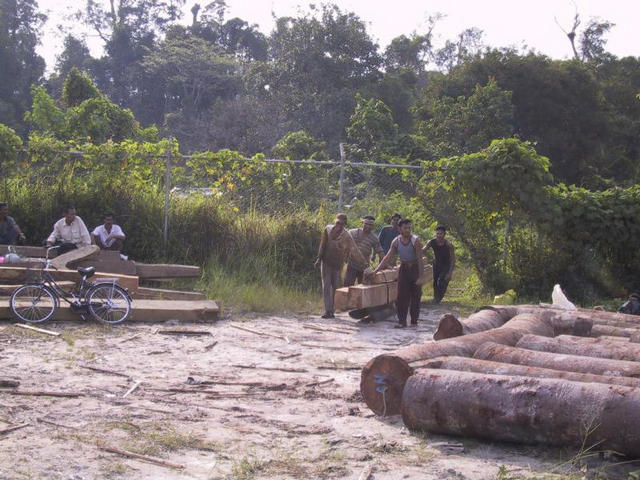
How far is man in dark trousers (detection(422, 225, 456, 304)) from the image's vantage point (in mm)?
14117

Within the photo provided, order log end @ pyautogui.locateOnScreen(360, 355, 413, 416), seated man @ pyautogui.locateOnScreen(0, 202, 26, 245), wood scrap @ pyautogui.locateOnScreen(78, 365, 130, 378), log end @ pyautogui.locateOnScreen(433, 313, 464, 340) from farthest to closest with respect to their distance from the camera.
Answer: seated man @ pyautogui.locateOnScreen(0, 202, 26, 245)
log end @ pyautogui.locateOnScreen(433, 313, 464, 340)
wood scrap @ pyautogui.locateOnScreen(78, 365, 130, 378)
log end @ pyautogui.locateOnScreen(360, 355, 413, 416)

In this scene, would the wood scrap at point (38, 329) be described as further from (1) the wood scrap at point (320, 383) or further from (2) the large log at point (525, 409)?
(2) the large log at point (525, 409)

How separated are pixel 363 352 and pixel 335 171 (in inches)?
388

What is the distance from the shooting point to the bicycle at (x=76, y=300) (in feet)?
34.6

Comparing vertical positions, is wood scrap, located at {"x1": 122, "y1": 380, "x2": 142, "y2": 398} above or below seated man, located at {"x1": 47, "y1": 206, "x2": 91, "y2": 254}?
below

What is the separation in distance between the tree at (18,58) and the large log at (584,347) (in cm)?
3316

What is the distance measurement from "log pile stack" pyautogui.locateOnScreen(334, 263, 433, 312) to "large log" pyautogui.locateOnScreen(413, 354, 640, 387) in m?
4.79

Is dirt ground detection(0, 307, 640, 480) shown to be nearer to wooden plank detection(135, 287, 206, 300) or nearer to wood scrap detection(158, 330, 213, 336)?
wood scrap detection(158, 330, 213, 336)

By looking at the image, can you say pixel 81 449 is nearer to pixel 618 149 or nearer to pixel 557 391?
pixel 557 391

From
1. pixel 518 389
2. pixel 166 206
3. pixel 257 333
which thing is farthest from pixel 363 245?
pixel 518 389

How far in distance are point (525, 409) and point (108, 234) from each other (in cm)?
986

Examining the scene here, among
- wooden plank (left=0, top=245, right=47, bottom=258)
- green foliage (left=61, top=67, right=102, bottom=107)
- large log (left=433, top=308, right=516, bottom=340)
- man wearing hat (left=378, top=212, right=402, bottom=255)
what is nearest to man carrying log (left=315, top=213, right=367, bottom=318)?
man wearing hat (left=378, top=212, right=402, bottom=255)

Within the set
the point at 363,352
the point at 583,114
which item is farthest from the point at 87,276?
the point at 583,114

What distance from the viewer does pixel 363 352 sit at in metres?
9.70
